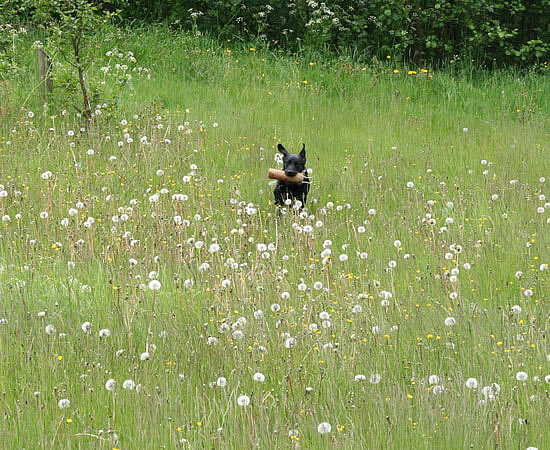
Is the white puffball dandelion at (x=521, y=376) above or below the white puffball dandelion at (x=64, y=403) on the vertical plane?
above

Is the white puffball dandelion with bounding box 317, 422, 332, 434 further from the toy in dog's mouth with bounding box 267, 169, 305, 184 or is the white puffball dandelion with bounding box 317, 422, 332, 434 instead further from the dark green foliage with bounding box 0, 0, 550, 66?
the dark green foliage with bounding box 0, 0, 550, 66

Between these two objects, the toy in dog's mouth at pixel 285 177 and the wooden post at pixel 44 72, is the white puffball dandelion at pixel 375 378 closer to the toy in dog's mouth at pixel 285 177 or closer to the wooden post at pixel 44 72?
the toy in dog's mouth at pixel 285 177

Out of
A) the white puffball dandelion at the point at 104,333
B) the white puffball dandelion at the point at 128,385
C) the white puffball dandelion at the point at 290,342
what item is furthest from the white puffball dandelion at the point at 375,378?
the white puffball dandelion at the point at 104,333

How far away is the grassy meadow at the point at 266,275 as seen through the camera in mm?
3443

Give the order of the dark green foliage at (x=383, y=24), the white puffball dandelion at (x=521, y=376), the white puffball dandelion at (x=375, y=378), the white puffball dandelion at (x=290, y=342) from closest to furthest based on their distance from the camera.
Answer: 1. the white puffball dandelion at (x=521, y=376)
2. the white puffball dandelion at (x=375, y=378)
3. the white puffball dandelion at (x=290, y=342)
4. the dark green foliage at (x=383, y=24)

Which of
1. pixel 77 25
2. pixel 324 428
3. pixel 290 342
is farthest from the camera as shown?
pixel 77 25

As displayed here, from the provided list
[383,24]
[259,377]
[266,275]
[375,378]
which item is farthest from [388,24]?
[259,377]

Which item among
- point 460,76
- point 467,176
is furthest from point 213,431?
point 460,76

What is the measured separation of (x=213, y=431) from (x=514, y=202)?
473 centimetres

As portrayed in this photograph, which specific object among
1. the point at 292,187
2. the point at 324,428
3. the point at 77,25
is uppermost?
the point at 77,25

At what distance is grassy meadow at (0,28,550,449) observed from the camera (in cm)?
344

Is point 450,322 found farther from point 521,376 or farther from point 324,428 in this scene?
point 324,428

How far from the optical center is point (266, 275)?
494 cm

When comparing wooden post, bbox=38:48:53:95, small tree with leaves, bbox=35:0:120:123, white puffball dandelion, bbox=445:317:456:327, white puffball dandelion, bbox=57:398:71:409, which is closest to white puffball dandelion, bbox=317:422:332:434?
white puffball dandelion, bbox=57:398:71:409
